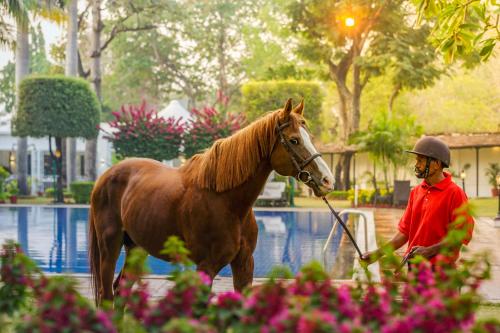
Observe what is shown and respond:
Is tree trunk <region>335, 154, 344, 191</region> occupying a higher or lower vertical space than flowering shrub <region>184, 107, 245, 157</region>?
lower

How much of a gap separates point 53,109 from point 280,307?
28.4m

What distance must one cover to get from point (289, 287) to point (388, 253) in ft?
1.45

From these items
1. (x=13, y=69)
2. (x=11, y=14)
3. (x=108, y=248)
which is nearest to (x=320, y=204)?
(x=11, y=14)

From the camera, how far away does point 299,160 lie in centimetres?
469

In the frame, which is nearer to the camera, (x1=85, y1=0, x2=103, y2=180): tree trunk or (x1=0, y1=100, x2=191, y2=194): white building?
(x1=0, y1=100, x2=191, y2=194): white building

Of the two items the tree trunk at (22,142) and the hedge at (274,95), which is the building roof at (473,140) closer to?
the hedge at (274,95)

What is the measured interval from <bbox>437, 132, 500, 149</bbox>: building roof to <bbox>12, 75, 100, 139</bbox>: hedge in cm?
1754

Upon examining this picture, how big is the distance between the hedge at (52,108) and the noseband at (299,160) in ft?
85.3

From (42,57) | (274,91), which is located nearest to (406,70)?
(274,91)

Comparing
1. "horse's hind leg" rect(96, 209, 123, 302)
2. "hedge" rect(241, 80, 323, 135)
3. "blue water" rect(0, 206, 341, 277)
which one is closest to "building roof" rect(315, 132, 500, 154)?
"hedge" rect(241, 80, 323, 135)

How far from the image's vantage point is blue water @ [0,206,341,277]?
11.7 meters

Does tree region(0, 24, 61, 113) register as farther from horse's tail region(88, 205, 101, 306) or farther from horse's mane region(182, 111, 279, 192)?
horse's mane region(182, 111, 279, 192)

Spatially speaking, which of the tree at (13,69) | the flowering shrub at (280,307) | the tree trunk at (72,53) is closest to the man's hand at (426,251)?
the flowering shrub at (280,307)

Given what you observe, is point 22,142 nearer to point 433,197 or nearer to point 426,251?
point 433,197
